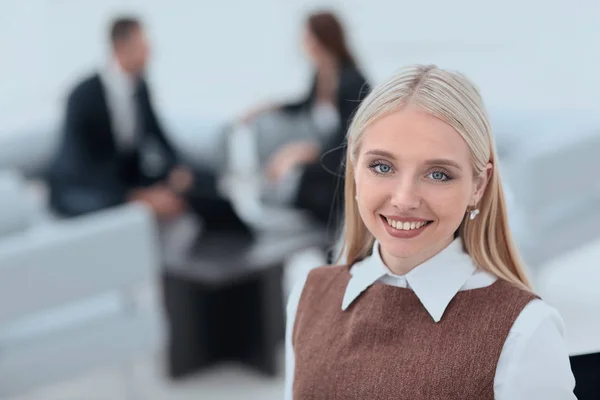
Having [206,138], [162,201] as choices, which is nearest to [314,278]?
[162,201]

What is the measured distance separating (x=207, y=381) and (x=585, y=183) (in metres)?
1.91

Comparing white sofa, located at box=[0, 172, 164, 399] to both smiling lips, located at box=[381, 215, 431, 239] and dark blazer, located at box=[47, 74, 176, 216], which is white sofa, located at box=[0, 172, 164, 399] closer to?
dark blazer, located at box=[47, 74, 176, 216]

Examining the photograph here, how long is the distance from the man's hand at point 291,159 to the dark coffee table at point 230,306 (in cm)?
45

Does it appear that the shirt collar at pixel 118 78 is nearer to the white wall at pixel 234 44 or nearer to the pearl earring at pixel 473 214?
the white wall at pixel 234 44

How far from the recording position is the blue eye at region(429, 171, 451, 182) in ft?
3.88

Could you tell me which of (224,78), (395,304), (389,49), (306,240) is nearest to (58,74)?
(224,78)

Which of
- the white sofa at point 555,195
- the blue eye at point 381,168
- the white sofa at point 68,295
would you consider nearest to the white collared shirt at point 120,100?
the white sofa at point 68,295

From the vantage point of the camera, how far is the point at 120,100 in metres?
4.66

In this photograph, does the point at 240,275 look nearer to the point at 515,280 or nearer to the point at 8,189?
the point at 8,189

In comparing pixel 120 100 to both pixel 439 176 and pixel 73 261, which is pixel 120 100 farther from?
pixel 439 176

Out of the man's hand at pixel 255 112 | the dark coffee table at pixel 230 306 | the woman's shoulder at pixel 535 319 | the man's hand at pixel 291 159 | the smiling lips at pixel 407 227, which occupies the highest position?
the smiling lips at pixel 407 227

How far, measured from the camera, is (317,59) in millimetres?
4176

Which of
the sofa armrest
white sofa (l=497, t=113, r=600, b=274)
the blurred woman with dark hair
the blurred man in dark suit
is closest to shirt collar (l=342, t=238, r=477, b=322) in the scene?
white sofa (l=497, t=113, r=600, b=274)

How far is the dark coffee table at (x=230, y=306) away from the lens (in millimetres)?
3723
